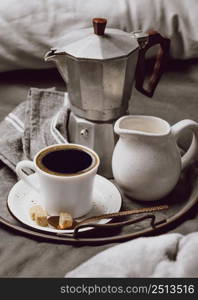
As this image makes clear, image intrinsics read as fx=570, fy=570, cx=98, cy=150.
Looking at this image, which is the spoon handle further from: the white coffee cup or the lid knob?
the lid knob

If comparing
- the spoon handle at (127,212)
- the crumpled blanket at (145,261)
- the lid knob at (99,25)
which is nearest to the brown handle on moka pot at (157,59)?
the lid knob at (99,25)

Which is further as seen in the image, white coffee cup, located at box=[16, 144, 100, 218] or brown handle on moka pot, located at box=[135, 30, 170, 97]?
brown handle on moka pot, located at box=[135, 30, 170, 97]

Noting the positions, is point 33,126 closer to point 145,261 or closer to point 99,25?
point 99,25

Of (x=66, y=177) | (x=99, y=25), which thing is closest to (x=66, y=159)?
(x=66, y=177)

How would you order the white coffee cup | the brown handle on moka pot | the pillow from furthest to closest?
the pillow
the brown handle on moka pot
the white coffee cup

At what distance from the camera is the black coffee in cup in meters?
0.64

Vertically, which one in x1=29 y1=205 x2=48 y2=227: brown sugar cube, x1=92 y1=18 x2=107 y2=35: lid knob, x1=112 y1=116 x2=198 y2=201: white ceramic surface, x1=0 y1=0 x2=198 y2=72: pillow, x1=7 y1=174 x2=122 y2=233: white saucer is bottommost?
x1=7 y1=174 x2=122 y2=233: white saucer

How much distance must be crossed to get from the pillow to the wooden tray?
291 mm

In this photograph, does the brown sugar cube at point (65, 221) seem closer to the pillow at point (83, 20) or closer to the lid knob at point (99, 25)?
the lid knob at point (99, 25)

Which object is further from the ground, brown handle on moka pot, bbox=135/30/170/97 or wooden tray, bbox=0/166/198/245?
brown handle on moka pot, bbox=135/30/170/97

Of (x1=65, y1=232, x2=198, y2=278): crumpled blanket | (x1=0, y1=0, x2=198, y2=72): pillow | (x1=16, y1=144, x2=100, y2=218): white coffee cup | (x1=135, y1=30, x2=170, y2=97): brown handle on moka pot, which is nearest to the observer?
(x1=65, y1=232, x2=198, y2=278): crumpled blanket

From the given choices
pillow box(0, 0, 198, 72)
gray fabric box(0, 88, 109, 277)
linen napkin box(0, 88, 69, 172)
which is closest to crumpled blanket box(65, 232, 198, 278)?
gray fabric box(0, 88, 109, 277)

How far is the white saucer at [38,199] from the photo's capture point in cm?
65

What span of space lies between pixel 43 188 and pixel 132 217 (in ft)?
0.36
